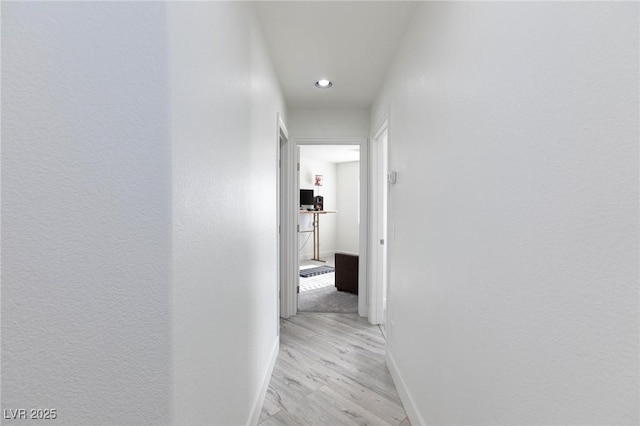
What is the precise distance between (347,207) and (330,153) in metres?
1.72

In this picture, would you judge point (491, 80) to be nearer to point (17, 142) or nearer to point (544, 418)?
point (544, 418)

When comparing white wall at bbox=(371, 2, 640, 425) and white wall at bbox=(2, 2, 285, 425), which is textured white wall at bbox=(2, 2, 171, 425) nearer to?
white wall at bbox=(2, 2, 285, 425)

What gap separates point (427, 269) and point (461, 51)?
→ 3.30 ft

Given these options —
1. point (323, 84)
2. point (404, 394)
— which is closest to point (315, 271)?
point (323, 84)

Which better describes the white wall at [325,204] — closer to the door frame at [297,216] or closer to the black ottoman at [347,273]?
the black ottoman at [347,273]

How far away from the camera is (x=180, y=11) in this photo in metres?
0.87

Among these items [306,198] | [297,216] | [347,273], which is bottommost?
[347,273]

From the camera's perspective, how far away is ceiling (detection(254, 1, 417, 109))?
1.76 m

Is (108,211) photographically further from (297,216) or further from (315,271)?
(315,271)

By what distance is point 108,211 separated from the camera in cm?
68

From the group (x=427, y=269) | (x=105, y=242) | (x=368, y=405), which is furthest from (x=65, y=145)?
(x=368, y=405)

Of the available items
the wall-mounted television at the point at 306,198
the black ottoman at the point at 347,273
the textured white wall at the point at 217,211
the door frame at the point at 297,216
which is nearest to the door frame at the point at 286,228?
the door frame at the point at 297,216

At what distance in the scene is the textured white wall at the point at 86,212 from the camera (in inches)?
22.8

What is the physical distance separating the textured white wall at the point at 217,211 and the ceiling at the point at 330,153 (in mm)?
4196
